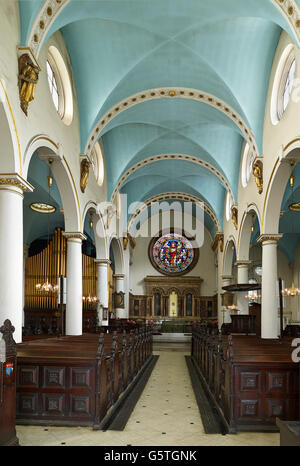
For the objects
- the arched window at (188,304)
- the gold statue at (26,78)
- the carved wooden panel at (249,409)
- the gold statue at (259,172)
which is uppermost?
the gold statue at (26,78)

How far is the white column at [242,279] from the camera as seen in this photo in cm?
1783

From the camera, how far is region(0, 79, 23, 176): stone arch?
25.3ft

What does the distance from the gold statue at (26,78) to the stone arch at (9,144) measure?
1.89 ft

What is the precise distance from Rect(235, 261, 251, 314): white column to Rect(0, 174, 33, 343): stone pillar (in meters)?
11.3

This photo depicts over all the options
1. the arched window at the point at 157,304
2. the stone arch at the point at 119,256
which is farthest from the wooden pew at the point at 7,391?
the arched window at the point at 157,304

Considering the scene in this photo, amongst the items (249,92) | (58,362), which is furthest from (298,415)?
(249,92)

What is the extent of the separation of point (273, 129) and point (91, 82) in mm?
5202

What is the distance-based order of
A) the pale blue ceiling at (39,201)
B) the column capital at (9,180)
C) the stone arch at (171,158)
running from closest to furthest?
the column capital at (9,180), the pale blue ceiling at (39,201), the stone arch at (171,158)

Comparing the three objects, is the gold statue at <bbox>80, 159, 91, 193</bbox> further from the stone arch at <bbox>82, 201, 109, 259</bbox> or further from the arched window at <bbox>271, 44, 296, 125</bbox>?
the arched window at <bbox>271, 44, 296, 125</bbox>

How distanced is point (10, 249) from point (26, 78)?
312 centimetres

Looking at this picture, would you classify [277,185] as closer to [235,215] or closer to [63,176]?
[63,176]

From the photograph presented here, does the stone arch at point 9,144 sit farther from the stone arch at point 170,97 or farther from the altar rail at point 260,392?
the stone arch at point 170,97

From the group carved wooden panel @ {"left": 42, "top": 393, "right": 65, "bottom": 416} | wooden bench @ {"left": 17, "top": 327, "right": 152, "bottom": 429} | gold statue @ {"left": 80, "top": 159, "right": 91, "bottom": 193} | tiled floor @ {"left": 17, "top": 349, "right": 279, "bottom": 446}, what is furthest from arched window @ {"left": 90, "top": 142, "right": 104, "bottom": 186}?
carved wooden panel @ {"left": 42, "top": 393, "right": 65, "bottom": 416}
